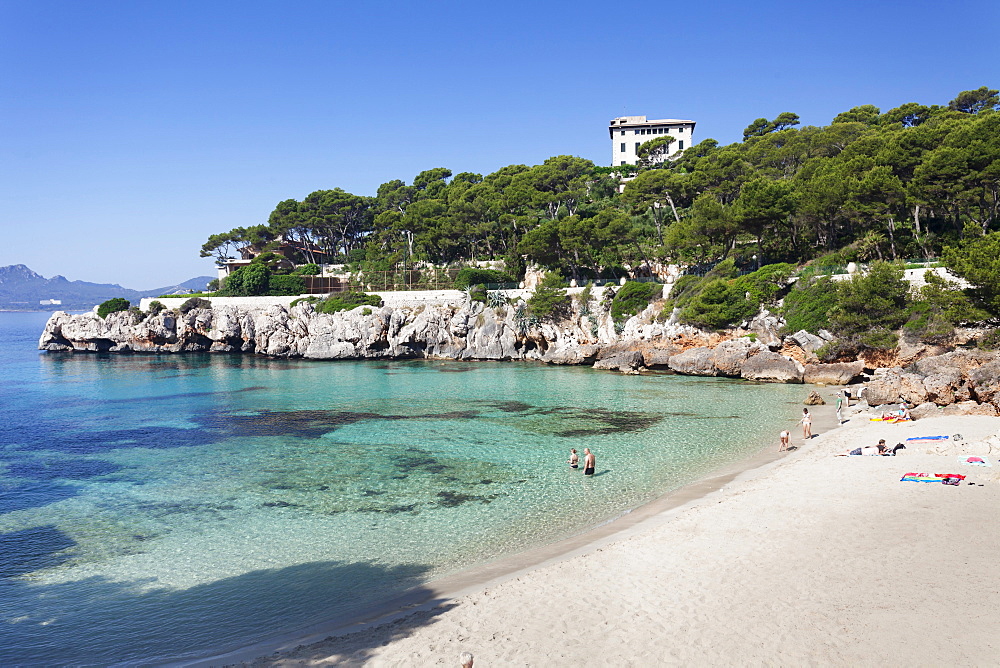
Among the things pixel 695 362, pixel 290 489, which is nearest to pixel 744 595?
pixel 290 489

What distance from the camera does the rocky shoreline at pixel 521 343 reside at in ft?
82.9

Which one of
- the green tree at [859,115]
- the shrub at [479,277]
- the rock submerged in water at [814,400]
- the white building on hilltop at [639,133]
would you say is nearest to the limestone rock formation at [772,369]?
the rock submerged in water at [814,400]

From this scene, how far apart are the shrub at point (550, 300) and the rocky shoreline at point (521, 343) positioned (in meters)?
0.95

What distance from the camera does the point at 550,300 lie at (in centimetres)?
4928

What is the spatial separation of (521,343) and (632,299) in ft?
33.7

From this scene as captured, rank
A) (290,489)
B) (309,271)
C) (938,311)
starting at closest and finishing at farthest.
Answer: (290,489)
(938,311)
(309,271)

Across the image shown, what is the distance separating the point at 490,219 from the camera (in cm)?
6731

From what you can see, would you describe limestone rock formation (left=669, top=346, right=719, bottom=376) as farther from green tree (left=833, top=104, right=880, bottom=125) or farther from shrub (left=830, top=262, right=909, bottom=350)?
green tree (left=833, top=104, right=880, bottom=125)

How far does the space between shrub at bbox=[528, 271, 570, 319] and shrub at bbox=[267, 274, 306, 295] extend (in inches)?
1136

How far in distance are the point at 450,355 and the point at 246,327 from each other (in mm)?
22449

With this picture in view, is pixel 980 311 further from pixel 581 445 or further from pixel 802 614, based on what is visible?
pixel 802 614

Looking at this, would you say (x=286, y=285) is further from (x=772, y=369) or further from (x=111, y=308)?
(x=772, y=369)

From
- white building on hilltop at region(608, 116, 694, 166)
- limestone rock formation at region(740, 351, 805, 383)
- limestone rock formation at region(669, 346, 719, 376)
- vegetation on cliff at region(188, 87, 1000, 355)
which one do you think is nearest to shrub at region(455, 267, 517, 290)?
vegetation on cliff at region(188, 87, 1000, 355)

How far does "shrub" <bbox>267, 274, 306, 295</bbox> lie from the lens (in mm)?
64562
